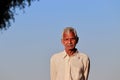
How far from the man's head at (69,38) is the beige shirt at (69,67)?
14cm

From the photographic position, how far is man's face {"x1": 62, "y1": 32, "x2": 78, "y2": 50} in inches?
239

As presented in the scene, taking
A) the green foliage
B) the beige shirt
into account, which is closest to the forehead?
the beige shirt

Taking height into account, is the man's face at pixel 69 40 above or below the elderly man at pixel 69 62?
above

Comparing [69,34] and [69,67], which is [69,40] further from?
[69,67]

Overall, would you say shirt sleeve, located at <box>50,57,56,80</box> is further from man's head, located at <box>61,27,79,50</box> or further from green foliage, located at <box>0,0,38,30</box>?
green foliage, located at <box>0,0,38,30</box>

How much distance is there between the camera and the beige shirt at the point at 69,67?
6148mm

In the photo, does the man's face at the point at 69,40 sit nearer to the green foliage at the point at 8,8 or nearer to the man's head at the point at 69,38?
the man's head at the point at 69,38

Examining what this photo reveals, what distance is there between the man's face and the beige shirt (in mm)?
134

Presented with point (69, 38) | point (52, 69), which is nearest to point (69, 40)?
point (69, 38)

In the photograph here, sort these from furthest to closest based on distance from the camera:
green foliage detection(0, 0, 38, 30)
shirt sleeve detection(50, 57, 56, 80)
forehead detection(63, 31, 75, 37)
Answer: green foliage detection(0, 0, 38, 30)
shirt sleeve detection(50, 57, 56, 80)
forehead detection(63, 31, 75, 37)

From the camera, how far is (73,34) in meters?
6.05

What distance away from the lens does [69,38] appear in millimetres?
6074

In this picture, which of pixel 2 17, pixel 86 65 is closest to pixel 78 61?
pixel 86 65

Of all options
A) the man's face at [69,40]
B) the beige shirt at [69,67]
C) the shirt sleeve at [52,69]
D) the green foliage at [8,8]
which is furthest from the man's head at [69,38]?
the green foliage at [8,8]
